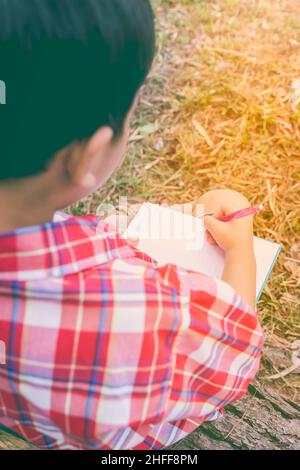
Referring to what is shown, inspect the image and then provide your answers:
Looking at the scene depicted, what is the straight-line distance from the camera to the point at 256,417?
1.28 metres

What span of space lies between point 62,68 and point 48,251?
0.22 m

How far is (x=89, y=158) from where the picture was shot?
2.37ft

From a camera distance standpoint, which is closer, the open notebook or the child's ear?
the child's ear

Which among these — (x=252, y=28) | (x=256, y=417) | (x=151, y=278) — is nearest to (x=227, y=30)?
(x=252, y=28)

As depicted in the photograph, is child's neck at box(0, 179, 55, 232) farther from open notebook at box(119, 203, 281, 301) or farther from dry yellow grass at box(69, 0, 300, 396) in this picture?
dry yellow grass at box(69, 0, 300, 396)

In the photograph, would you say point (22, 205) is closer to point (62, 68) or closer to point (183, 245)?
point (62, 68)

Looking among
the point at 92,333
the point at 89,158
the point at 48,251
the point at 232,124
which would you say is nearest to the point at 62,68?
the point at 89,158

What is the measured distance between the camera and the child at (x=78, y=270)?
0.64m

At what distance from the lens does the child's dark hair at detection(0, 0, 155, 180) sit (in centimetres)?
62

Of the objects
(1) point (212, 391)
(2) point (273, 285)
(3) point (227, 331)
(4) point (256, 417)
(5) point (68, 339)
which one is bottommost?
(4) point (256, 417)

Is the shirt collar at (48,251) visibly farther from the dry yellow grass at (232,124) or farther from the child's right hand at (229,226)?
the dry yellow grass at (232,124)

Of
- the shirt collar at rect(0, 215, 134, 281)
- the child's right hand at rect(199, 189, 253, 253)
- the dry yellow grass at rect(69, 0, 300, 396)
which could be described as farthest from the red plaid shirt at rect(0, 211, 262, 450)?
the dry yellow grass at rect(69, 0, 300, 396)
